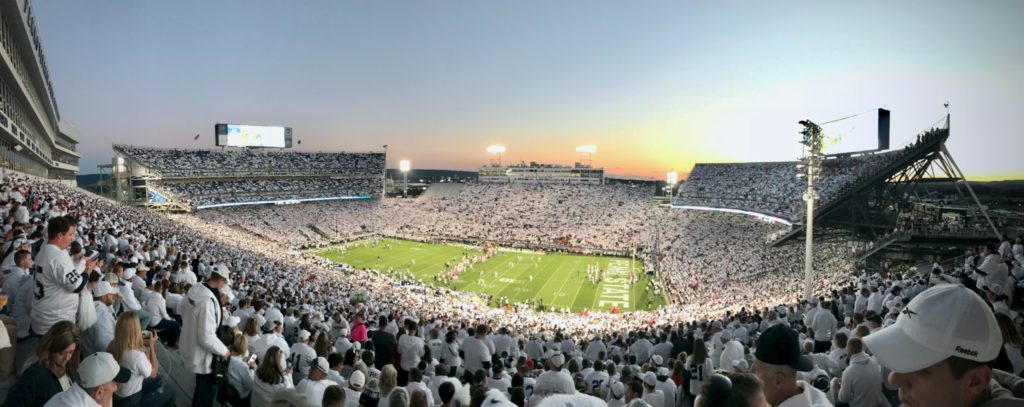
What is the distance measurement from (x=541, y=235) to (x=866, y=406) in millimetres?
55202

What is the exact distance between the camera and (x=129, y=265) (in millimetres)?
10102

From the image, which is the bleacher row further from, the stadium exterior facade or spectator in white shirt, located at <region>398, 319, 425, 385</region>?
spectator in white shirt, located at <region>398, 319, 425, 385</region>

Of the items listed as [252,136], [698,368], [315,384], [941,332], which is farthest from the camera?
[252,136]

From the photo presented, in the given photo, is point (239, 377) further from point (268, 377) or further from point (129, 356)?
point (129, 356)

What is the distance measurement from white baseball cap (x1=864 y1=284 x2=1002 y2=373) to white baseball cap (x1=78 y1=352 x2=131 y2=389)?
424 centimetres

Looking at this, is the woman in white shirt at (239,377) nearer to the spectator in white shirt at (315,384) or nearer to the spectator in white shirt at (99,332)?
the spectator in white shirt at (315,384)

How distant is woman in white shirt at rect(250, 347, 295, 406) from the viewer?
521 centimetres

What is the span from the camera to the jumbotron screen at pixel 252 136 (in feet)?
238

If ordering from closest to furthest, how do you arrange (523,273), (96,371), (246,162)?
(96,371) → (523,273) → (246,162)

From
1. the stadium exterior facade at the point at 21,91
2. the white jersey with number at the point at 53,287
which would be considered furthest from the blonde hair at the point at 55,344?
the stadium exterior facade at the point at 21,91

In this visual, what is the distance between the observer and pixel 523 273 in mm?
43375

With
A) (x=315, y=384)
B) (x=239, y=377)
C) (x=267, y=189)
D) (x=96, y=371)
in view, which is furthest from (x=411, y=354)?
(x=267, y=189)

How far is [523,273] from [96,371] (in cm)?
4072

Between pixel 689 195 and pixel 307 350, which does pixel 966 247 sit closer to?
pixel 307 350
